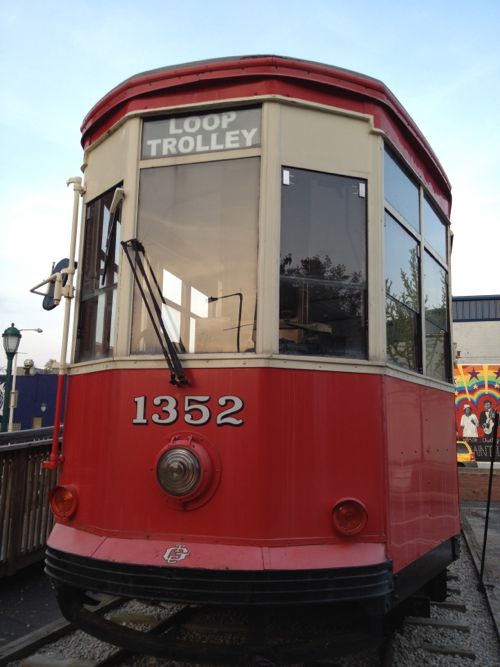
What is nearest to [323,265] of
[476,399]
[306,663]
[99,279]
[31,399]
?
[99,279]

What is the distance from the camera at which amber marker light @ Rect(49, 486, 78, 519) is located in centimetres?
288

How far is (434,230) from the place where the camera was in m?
4.05

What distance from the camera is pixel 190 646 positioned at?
2.44 metres

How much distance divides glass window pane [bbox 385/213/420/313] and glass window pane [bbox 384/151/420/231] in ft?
0.35

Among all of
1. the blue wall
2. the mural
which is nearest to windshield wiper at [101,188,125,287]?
the blue wall

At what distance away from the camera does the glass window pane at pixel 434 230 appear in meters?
3.87

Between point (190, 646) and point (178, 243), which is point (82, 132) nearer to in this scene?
point (178, 243)

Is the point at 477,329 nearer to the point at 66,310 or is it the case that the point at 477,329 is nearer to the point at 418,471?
the point at 418,471

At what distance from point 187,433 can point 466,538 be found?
18.0 ft

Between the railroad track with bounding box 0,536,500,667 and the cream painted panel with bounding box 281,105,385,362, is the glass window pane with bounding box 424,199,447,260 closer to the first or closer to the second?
the cream painted panel with bounding box 281,105,385,362

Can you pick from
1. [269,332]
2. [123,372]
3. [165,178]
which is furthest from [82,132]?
[269,332]

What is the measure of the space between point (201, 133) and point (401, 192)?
125cm

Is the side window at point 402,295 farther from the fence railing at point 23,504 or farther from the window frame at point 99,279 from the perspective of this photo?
the fence railing at point 23,504

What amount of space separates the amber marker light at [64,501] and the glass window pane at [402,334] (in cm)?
179
